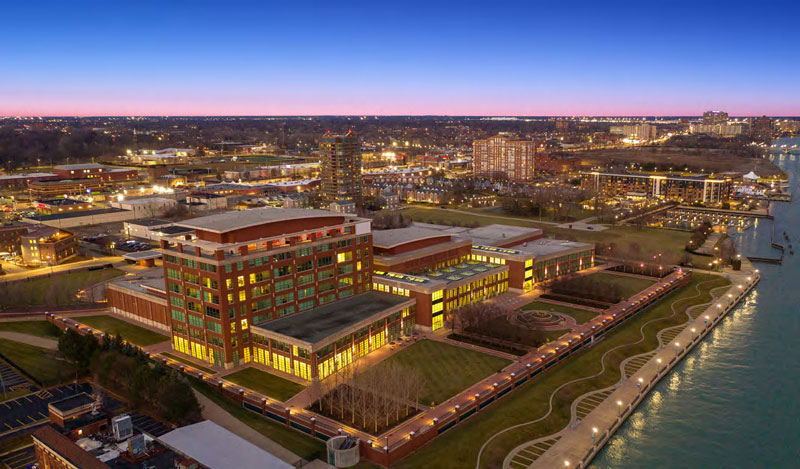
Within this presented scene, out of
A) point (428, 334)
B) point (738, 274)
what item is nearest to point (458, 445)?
point (428, 334)

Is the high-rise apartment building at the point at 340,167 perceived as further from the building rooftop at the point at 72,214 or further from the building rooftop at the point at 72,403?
the building rooftop at the point at 72,403

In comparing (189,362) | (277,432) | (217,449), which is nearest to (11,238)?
(189,362)

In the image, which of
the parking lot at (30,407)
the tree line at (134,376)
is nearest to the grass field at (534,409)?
the tree line at (134,376)

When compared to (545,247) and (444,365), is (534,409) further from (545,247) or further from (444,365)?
(545,247)

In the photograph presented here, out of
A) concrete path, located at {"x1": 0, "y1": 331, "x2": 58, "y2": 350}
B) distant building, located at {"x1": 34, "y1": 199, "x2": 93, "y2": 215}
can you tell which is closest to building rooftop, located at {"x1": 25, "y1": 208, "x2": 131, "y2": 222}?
distant building, located at {"x1": 34, "y1": 199, "x2": 93, "y2": 215}

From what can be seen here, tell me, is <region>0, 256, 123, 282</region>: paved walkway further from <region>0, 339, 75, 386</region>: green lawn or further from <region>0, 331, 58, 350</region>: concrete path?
<region>0, 339, 75, 386</region>: green lawn
